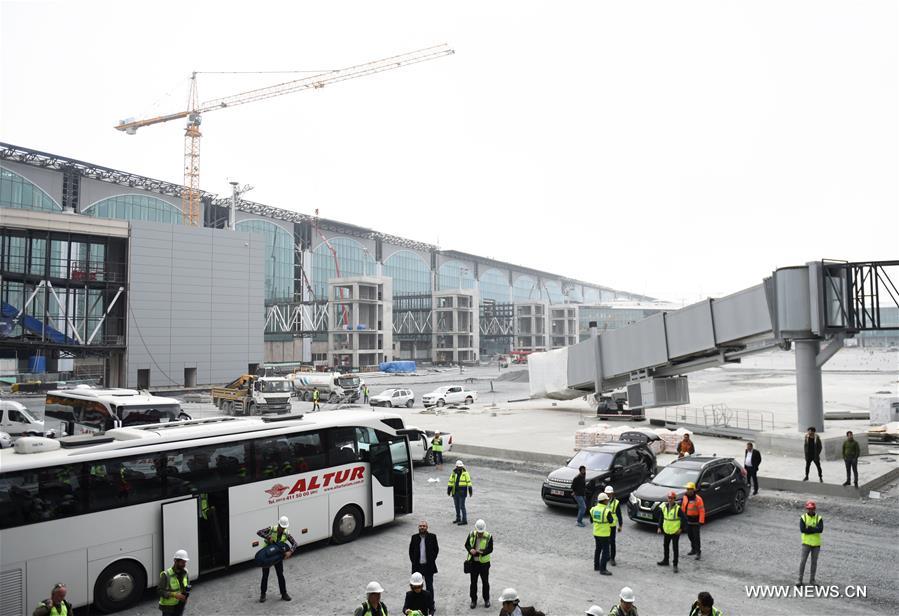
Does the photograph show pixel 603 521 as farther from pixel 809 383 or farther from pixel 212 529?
pixel 809 383

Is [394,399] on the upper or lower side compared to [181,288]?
lower

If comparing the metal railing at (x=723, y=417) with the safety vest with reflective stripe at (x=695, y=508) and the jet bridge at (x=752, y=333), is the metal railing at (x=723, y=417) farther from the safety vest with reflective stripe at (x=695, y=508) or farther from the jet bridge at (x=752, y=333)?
the safety vest with reflective stripe at (x=695, y=508)

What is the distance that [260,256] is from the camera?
67.4 m

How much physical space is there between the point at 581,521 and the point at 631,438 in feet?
24.4

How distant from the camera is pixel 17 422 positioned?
26422 millimetres

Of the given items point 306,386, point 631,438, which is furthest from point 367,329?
point 631,438

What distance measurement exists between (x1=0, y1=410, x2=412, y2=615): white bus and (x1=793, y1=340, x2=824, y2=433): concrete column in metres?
14.7

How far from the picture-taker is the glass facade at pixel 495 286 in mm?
161125

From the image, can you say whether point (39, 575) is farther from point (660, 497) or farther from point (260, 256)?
point (260, 256)

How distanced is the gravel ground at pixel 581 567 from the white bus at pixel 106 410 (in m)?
16.8

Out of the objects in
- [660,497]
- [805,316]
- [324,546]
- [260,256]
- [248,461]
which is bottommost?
[324,546]

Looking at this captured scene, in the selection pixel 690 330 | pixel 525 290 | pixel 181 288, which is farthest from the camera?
pixel 525 290

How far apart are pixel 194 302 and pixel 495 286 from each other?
112416 millimetres

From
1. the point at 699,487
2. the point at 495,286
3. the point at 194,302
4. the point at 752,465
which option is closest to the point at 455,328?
the point at 495,286
